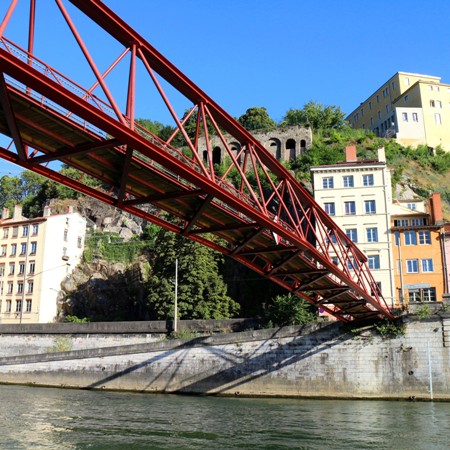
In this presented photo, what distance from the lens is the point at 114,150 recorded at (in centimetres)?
1506

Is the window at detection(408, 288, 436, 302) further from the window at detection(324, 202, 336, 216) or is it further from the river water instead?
the river water

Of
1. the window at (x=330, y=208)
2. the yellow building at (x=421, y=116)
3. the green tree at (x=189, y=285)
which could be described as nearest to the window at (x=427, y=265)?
the window at (x=330, y=208)

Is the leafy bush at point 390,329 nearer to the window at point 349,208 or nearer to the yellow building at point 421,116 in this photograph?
the window at point 349,208

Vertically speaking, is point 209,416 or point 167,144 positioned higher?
point 167,144

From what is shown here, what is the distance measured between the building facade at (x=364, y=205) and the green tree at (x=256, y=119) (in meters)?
45.2

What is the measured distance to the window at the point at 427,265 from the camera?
4438 centimetres

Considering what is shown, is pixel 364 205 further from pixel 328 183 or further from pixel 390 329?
pixel 390 329

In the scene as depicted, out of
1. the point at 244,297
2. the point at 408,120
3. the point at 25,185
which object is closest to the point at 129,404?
the point at 244,297

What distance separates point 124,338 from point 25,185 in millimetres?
58839

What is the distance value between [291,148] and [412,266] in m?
34.9

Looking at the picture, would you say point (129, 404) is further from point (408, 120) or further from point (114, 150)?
point (408, 120)

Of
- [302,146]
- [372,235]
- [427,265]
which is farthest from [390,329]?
[302,146]

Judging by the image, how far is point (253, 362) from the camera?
129 feet

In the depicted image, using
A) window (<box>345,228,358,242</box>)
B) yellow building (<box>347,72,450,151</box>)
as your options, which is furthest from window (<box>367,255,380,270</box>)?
yellow building (<box>347,72,450,151</box>)
